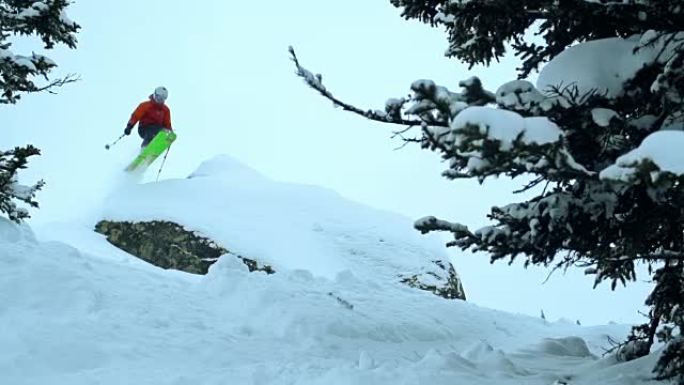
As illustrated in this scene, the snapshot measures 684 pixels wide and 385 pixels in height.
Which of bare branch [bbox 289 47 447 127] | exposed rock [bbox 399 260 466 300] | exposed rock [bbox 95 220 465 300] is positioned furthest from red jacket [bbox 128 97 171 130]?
bare branch [bbox 289 47 447 127]

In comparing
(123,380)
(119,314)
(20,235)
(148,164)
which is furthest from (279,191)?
(123,380)

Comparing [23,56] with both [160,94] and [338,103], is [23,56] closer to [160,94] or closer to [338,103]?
[338,103]

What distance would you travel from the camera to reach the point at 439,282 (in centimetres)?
1681

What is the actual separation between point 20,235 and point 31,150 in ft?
4.54

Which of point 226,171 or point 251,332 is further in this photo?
point 226,171

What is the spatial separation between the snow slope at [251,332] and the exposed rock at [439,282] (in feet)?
15.7

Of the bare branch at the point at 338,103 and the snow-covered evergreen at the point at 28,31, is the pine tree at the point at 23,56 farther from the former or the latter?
the bare branch at the point at 338,103

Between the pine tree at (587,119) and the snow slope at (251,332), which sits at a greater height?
A: the pine tree at (587,119)

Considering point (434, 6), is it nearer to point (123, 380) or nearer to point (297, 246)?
point (123, 380)

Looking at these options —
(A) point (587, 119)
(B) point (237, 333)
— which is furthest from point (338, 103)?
(B) point (237, 333)

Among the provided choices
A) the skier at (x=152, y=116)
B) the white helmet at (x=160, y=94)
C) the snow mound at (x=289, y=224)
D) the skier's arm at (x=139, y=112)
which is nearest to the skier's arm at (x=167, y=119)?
the skier at (x=152, y=116)

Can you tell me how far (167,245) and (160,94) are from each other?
5226 mm

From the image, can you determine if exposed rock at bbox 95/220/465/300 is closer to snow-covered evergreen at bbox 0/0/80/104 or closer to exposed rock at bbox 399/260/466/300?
exposed rock at bbox 399/260/466/300

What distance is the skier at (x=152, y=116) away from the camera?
775 inches
